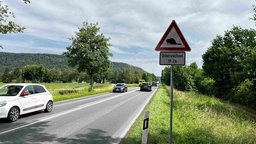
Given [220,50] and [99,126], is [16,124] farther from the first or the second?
[220,50]

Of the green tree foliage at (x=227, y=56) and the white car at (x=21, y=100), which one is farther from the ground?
the green tree foliage at (x=227, y=56)

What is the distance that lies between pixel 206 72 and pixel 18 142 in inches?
1734

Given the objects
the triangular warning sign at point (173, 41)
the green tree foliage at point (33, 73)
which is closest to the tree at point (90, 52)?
the triangular warning sign at point (173, 41)

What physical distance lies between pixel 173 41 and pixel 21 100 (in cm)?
818

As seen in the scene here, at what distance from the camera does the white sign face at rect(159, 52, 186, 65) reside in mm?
5578

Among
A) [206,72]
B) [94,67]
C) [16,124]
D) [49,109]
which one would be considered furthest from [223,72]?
[16,124]

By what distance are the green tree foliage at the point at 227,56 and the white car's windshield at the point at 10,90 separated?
37556 mm

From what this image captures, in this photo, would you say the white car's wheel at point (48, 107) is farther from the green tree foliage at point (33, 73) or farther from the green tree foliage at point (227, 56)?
the green tree foliage at point (33, 73)

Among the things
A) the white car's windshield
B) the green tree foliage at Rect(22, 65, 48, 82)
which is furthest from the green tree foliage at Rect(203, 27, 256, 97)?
the green tree foliage at Rect(22, 65, 48, 82)

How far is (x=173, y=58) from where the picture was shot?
562cm

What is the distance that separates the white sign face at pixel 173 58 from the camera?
558 cm

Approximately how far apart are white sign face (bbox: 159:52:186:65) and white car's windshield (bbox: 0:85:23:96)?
26.4ft

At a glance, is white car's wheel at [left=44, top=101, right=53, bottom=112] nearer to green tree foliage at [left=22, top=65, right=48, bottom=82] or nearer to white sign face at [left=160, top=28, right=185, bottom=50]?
white sign face at [left=160, top=28, right=185, bottom=50]

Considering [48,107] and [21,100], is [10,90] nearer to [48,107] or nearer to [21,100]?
[21,100]
